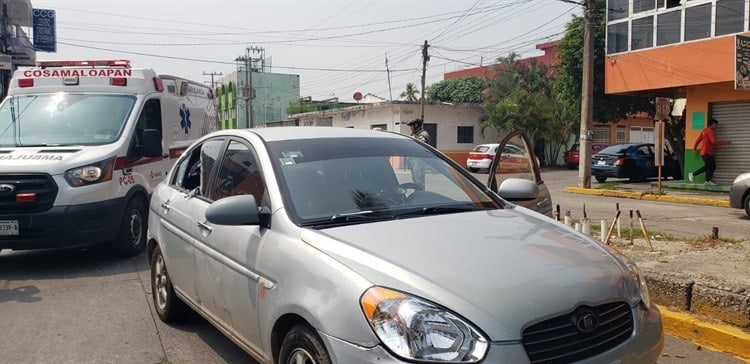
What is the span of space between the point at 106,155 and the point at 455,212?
5.27m

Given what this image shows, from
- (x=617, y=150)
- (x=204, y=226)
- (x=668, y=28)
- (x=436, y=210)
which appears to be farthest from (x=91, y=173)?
(x=617, y=150)

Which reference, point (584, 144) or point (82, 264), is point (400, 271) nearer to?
point (82, 264)

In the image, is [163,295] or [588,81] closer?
[163,295]

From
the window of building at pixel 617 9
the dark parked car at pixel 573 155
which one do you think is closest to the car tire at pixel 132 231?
the window of building at pixel 617 9

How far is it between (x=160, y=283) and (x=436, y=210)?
2.86 m

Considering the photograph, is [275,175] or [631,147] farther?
[631,147]

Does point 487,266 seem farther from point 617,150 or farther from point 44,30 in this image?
point 44,30

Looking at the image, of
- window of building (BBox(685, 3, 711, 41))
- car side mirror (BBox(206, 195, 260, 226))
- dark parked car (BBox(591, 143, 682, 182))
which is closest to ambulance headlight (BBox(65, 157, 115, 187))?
car side mirror (BBox(206, 195, 260, 226))

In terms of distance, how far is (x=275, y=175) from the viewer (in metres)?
3.53

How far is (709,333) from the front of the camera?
174 inches

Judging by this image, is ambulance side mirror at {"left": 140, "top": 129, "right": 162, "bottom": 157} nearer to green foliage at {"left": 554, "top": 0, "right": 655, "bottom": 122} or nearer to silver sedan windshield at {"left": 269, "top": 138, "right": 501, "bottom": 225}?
silver sedan windshield at {"left": 269, "top": 138, "right": 501, "bottom": 225}

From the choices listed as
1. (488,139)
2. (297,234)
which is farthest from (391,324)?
(488,139)

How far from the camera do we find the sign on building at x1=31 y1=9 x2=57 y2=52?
2753cm

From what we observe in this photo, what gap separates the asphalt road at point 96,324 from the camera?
14.1ft
